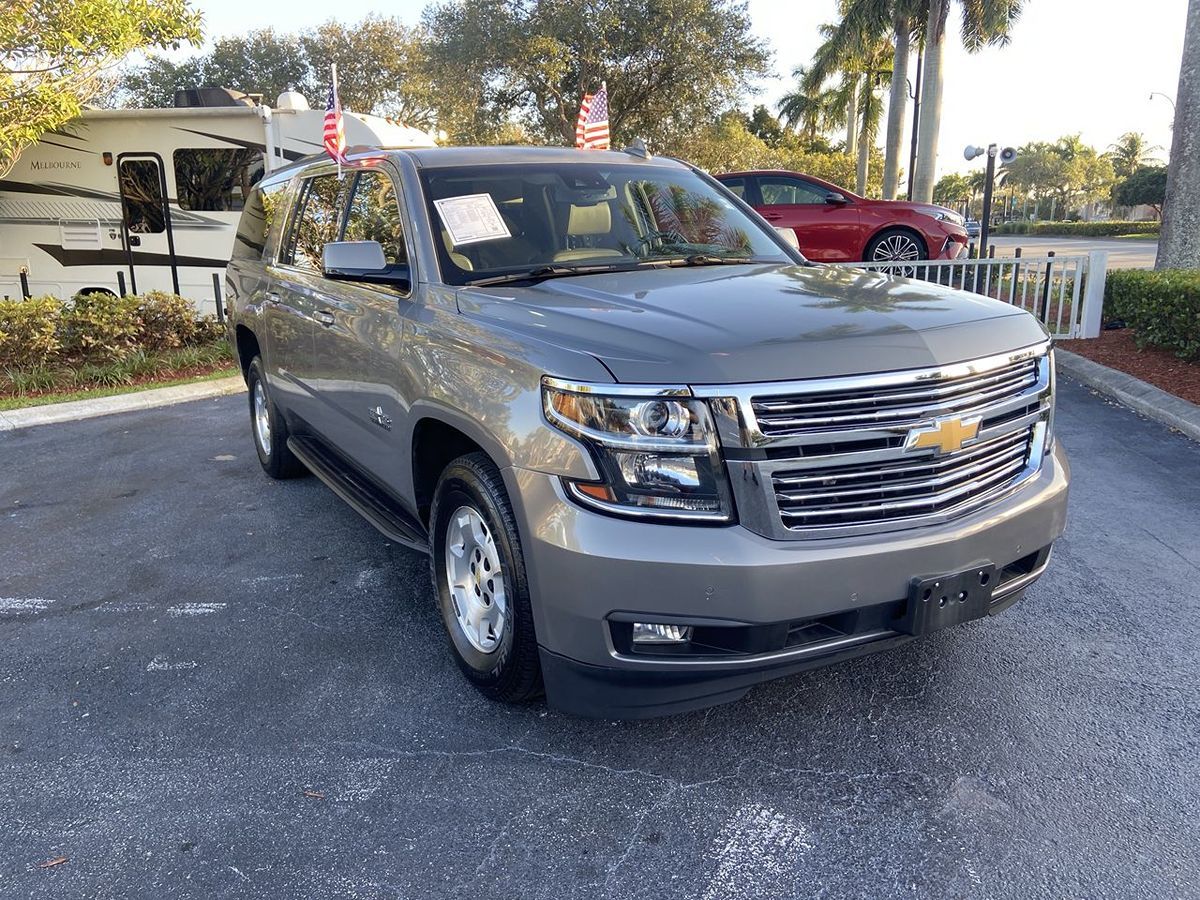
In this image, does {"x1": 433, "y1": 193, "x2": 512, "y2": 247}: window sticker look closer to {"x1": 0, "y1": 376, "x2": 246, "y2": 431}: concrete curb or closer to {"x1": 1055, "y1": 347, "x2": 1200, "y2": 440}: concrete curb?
{"x1": 1055, "y1": 347, "x2": 1200, "y2": 440}: concrete curb

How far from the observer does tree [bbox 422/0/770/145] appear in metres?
23.4

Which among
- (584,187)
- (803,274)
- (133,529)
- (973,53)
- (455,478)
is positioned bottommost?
(133,529)

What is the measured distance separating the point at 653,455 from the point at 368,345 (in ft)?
5.98

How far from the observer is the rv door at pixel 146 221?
12.4 metres

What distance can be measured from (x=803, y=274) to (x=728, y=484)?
153 centimetres

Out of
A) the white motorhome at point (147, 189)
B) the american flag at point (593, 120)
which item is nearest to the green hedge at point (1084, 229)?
the american flag at point (593, 120)

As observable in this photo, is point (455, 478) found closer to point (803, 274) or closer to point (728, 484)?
point (728, 484)

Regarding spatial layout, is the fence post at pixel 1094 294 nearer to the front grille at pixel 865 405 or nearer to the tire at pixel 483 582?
the front grille at pixel 865 405

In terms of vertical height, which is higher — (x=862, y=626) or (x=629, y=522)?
(x=629, y=522)

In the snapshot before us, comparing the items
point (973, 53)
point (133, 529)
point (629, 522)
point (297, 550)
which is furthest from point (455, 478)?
point (973, 53)

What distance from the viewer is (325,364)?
4.45 metres

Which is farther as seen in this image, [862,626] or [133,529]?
[133,529]

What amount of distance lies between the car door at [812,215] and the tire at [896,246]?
0.79 feet

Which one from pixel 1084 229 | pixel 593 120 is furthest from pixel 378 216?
pixel 1084 229
